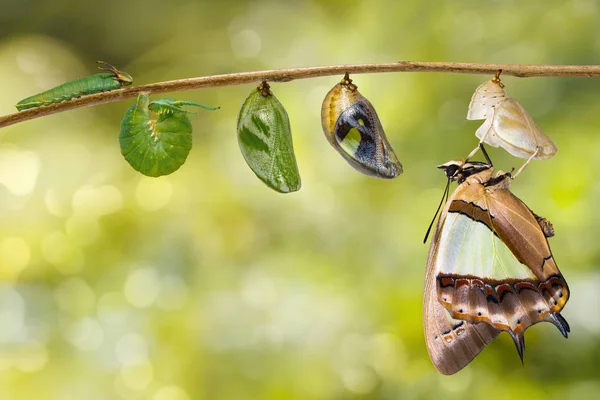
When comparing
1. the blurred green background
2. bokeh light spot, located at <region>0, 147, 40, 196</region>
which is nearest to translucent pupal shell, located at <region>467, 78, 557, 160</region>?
the blurred green background

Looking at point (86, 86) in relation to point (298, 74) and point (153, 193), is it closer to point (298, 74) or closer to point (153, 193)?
point (298, 74)

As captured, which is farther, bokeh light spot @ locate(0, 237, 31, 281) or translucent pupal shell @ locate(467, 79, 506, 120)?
bokeh light spot @ locate(0, 237, 31, 281)

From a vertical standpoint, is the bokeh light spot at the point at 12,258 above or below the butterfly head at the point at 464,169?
above

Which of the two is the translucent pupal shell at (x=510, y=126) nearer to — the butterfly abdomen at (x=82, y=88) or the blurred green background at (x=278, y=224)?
the butterfly abdomen at (x=82, y=88)

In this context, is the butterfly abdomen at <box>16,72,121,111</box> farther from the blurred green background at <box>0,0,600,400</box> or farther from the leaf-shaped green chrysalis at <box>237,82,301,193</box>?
the blurred green background at <box>0,0,600,400</box>

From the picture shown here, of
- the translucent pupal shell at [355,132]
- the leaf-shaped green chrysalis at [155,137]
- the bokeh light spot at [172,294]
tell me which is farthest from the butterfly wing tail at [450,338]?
the bokeh light spot at [172,294]

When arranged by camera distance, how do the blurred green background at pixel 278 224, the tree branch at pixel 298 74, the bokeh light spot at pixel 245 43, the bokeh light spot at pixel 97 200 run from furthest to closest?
the bokeh light spot at pixel 245 43 < the bokeh light spot at pixel 97 200 < the blurred green background at pixel 278 224 < the tree branch at pixel 298 74
